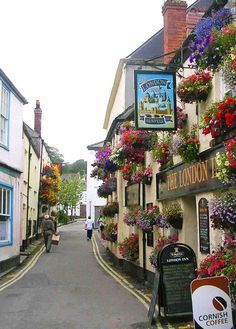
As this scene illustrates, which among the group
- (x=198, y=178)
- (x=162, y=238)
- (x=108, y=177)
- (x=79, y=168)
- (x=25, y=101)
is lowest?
(x=162, y=238)

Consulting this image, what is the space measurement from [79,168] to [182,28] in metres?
108

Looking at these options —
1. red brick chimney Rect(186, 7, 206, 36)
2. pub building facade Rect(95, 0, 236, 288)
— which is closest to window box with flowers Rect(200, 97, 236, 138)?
pub building facade Rect(95, 0, 236, 288)

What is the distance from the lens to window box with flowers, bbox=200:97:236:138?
23.6ft

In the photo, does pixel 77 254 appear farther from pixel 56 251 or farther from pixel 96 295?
pixel 96 295

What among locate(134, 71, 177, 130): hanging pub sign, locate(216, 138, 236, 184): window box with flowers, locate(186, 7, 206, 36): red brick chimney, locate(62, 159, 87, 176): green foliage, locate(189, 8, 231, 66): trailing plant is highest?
locate(62, 159, 87, 176): green foliage

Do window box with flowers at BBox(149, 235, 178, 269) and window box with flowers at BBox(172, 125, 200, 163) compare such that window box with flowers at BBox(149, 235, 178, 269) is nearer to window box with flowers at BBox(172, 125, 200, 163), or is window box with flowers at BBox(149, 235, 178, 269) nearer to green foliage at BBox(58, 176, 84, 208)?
window box with flowers at BBox(172, 125, 200, 163)

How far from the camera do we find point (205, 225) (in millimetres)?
9625

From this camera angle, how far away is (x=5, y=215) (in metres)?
18.2

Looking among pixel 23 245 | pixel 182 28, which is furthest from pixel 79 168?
pixel 182 28

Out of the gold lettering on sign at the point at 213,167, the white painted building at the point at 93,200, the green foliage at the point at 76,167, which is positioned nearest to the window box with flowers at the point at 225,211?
the gold lettering on sign at the point at 213,167

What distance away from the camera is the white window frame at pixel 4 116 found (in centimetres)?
1761

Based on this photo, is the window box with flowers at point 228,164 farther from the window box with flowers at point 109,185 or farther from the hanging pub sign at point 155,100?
the window box with flowers at point 109,185

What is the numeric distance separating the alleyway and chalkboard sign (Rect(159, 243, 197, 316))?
69 centimetres

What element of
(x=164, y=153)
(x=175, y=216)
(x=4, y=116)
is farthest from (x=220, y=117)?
(x=4, y=116)
